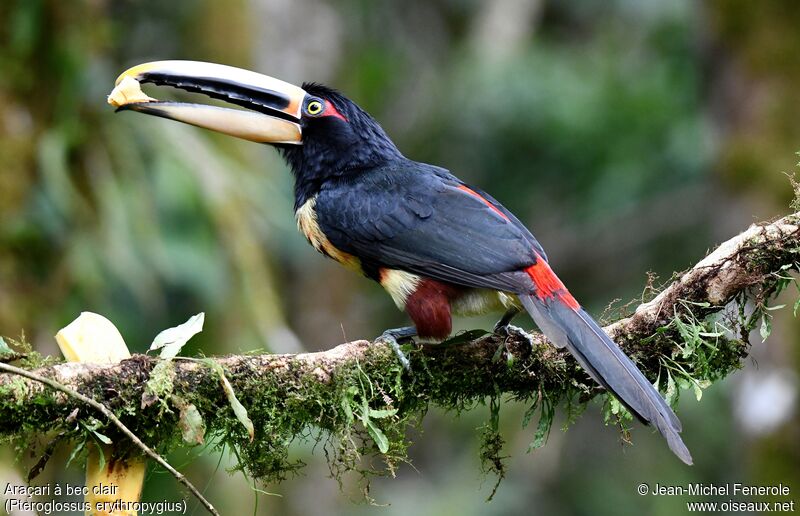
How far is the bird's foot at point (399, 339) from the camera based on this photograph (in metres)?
3.26

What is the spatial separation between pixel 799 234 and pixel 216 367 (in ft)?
6.27

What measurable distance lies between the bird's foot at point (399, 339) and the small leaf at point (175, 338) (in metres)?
0.65

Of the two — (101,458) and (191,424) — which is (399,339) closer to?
(191,424)

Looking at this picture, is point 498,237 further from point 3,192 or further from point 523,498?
point 523,498

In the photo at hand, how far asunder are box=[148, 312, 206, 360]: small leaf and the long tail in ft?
3.78

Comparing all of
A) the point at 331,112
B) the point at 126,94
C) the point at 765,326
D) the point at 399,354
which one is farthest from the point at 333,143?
the point at 765,326

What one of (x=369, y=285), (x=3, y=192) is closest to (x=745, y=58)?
(x=3, y=192)

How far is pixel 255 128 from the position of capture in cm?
434

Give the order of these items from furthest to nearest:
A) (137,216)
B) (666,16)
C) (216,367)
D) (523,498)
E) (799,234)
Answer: (666,16) → (523,498) → (137,216) → (799,234) → (216,367)

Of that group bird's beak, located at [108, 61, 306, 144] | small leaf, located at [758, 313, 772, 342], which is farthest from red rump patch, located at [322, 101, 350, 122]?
small leaf, located at [758, 313, 772, 342]

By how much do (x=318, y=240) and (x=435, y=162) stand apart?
→ 283 inches

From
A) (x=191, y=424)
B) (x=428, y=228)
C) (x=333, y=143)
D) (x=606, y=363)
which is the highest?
(x=333, y=143)

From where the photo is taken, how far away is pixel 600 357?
124 inches

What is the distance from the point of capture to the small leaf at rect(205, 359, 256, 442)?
281 cm
